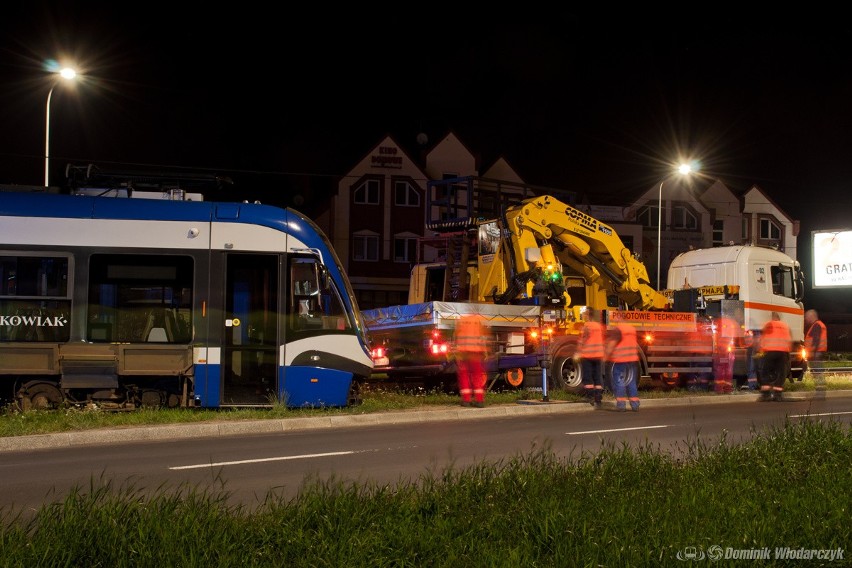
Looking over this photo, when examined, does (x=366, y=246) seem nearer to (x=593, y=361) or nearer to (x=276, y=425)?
(x=593, y=361)

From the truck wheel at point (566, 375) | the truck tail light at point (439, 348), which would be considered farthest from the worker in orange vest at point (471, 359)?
the truck wheel at point (566, 375)

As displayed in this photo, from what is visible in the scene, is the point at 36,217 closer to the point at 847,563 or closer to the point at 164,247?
the point at 164,247

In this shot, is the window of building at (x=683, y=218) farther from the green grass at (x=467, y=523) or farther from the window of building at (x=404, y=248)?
the green grass at (x=467, y=523)

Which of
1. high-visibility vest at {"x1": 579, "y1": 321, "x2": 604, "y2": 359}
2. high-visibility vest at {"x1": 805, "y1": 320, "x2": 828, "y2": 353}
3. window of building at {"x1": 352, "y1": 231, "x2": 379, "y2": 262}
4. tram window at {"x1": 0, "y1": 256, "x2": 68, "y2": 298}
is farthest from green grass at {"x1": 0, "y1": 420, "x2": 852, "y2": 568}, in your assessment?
window of building at {"x1": 352, "y1": 231, "x2": 379, "y2": 262}

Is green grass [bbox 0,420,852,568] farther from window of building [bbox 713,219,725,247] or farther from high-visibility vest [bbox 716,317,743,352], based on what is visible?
window of building [bbox 713,219,725,247]

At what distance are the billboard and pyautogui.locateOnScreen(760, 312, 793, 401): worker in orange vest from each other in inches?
966

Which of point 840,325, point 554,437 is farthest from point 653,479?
point 840,325

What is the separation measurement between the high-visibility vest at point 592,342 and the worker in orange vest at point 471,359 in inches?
78.5

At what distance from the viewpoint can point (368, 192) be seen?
172ft

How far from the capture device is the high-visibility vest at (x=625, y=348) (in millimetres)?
17328

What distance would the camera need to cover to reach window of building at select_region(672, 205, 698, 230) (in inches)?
2518

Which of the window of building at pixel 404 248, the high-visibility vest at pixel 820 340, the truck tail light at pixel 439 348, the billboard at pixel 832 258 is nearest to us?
the truck tail light at pixel 439 348

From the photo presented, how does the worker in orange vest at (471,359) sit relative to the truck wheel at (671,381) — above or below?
above

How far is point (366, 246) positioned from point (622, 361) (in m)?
36.0
